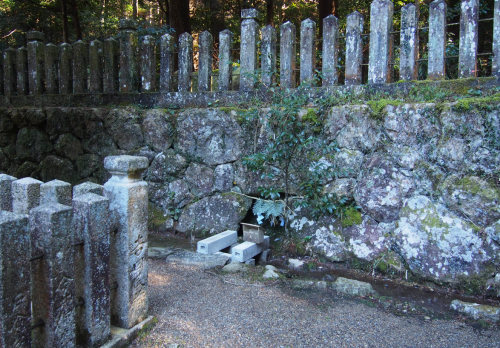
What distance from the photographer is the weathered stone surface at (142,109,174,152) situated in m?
5.11

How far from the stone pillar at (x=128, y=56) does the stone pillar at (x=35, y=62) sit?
1.83m

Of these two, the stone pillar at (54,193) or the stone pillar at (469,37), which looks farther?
the stone pillar at (469,37)

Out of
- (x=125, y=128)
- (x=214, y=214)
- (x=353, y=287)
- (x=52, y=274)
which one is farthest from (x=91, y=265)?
(x=125, y=128)

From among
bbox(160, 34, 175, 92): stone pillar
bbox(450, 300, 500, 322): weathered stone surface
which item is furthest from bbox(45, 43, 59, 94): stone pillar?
bbox(450, 300, 500, 322): weathered stone surface

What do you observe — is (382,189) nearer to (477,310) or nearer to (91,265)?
(477,310)

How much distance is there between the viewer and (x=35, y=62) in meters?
6.45

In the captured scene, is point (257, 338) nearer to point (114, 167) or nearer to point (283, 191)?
point (114, 167)

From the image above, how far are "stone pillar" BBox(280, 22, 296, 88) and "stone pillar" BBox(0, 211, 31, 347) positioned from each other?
3.76m

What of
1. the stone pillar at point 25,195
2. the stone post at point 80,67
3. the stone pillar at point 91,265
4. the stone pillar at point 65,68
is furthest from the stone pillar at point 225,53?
the stone pillar at point 91,265

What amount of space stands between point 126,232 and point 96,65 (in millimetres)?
4299

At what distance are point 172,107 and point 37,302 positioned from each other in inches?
147

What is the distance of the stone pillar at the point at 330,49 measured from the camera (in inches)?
181

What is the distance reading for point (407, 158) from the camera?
3.90m

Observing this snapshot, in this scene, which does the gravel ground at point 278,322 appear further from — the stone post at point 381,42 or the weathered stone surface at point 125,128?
the stone post at point 381,42
